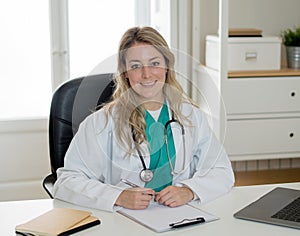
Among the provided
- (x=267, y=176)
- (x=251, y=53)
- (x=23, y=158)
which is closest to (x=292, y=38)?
(x=251, y=53)

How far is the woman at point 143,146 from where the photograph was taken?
1558 mm

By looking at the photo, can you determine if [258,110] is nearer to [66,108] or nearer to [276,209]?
[66,108]

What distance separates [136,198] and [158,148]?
16 centimetres

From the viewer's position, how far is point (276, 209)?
150 centimetres

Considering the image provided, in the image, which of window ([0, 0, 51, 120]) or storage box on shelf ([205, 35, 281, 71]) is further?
window ([0, 0, 51, 120])

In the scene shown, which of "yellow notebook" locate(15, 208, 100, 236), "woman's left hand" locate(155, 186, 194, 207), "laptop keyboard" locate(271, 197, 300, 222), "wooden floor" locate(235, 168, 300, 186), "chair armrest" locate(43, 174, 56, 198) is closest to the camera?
"yellow notebook" locate(15, 208, 100, 236)

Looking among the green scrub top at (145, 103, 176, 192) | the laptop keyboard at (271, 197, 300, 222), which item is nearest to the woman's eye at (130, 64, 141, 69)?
the green scrub top at (145, 103, 176, 192)

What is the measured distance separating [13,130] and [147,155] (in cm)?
193

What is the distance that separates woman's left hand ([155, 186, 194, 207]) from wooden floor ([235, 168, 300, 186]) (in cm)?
189

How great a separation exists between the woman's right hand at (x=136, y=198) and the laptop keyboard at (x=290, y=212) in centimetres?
33

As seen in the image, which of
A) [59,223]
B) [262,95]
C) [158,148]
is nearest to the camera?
[59,223]

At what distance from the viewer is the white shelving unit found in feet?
9.99

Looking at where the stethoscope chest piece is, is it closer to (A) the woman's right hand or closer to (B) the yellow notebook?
(A) the woman's right hand

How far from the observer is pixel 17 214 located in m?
1.49
